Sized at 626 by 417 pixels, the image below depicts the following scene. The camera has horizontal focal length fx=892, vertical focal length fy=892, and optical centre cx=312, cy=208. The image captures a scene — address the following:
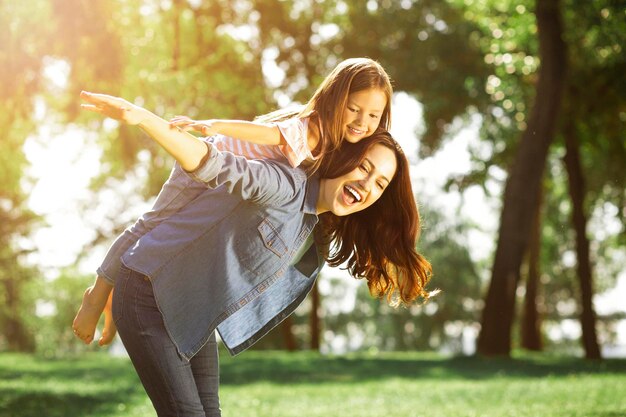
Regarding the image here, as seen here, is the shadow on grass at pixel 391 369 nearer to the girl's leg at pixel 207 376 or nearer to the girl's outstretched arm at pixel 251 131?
the girl's leg at pixel 207 376

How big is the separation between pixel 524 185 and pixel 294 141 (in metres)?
14.7

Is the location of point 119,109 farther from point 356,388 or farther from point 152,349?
point 356,388

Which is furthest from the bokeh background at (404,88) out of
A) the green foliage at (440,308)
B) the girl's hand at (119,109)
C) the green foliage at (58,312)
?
the green foliage at (58,312)

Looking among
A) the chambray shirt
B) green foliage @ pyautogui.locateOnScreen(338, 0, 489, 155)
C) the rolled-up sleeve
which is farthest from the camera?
green foliage @ pyautogui.locateOnScreen(338, 0, 489, 155)

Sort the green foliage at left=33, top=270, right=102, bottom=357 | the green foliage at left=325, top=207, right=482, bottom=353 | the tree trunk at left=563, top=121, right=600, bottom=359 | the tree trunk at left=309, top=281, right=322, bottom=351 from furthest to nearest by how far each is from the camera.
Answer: the green foliage at left=33, top=270, right=102, bottom=357, the green foliage at left=325, top=207, right=482, bottom=353, the tree trunk at left=309, top=281, right=322, bottom=351, the tree trunk at left=563, top=121, right=600, bottom=359

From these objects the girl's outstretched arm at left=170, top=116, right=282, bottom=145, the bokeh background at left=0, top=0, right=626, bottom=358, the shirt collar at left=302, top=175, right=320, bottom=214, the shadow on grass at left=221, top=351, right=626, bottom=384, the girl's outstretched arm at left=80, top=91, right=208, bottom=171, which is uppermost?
the bokeh background at left=0, top=0, right=626, bottom=358

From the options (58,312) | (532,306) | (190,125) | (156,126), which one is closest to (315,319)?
(532,306)

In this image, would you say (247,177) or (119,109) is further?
(247,177)

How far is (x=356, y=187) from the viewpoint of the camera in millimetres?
3771

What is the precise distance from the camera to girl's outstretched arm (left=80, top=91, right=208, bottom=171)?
9.72ft

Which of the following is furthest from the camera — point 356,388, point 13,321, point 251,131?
point 13,321

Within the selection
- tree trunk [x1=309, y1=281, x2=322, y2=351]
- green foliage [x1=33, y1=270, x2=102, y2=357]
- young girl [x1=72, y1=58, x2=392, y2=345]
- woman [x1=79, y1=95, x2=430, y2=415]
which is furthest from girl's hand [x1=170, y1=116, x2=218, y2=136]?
green foliage [x1=33, y1=270, x2=102, y2=357]

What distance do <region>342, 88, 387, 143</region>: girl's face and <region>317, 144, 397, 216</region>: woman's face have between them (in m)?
0.21

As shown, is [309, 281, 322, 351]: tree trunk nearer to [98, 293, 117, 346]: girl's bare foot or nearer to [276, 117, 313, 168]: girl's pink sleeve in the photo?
[98, 293, 117, 346]: girl's bare foot
